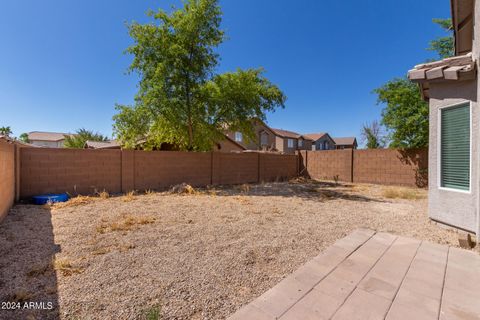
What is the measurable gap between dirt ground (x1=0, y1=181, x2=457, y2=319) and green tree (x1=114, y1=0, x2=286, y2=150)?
520 centimetres

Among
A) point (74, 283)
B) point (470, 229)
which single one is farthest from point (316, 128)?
point (74, 283)

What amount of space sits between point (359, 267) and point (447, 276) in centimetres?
96

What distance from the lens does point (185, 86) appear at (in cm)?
1059

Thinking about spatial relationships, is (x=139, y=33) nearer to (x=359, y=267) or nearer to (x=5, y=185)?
(x=5, y=185)

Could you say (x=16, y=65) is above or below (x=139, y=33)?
below

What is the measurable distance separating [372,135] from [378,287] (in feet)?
85.5

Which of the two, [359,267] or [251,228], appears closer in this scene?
[359,267]

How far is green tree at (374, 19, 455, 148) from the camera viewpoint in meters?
11.5

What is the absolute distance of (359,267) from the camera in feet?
9.82

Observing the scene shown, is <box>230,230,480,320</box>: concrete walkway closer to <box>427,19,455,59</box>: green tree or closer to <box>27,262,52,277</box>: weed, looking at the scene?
<box>27,262,52,277</box>: weed

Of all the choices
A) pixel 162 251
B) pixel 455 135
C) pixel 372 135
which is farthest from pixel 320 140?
pixel 162 251

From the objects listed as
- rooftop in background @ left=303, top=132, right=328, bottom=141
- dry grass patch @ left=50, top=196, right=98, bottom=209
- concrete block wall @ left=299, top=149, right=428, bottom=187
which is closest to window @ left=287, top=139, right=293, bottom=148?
rooftop in background @ left=303, top=132, right=328, bottom=141

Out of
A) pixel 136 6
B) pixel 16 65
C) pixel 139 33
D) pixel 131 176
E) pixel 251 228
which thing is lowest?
pixel 251 228

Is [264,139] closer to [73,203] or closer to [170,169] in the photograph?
[170,169]
